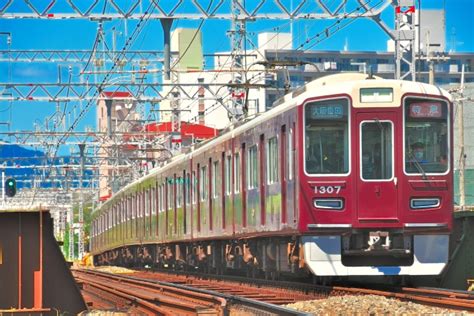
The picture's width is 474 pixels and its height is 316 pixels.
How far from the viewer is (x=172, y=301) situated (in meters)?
15.6

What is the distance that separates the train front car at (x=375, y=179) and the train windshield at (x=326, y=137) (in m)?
0.01

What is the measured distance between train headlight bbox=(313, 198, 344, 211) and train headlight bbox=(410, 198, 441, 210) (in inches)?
35.8

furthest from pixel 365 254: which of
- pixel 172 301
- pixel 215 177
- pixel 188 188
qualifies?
pixel 188 188

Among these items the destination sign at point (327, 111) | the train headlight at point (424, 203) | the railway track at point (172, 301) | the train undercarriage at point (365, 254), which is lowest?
the railway track at point (172, 301)

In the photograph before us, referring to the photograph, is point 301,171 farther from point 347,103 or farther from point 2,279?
point 2,279

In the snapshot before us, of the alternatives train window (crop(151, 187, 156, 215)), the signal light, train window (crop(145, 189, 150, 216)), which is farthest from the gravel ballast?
train window (crop(145, 189, 150, 216))

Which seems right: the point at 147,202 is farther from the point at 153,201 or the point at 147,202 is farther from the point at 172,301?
the point at 172,301

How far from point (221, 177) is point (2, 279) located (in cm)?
1038

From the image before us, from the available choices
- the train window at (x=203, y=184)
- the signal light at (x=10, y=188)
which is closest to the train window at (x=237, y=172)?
the train window at (x=203, y=184)

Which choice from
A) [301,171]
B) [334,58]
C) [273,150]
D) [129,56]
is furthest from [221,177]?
[334,58]

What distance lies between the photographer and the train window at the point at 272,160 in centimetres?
1856

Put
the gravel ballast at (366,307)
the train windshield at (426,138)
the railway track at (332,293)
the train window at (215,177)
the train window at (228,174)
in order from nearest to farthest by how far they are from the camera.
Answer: the gravel ballast at (366,307), the railway track at (332,293), the train windshield at (426,138), the train window at (228,174), the train window at (215,177)

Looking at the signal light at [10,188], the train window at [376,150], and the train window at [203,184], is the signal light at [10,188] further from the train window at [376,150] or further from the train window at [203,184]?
the train window at [376,150]

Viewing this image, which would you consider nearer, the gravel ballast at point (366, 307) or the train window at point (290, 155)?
the gravel ballast at point (366, 307)
